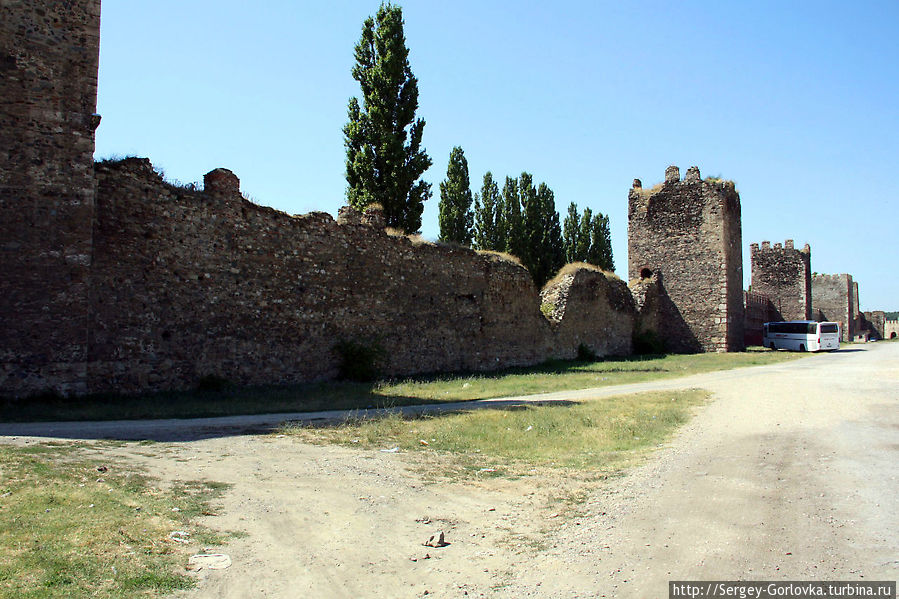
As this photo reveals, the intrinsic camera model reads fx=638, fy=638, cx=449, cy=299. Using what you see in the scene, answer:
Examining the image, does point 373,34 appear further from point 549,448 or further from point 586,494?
point 586,494

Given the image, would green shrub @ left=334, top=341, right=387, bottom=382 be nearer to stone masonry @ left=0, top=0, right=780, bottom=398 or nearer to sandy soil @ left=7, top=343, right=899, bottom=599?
stone masonry @ left=0, top=0, right=780, bottom=398

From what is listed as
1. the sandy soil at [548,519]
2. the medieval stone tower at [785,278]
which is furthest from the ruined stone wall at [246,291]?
the medieval stone tower at [785,278]

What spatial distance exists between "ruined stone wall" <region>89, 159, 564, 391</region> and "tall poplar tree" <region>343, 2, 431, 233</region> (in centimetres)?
743

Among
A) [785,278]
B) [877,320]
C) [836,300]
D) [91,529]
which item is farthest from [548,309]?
[877,320]

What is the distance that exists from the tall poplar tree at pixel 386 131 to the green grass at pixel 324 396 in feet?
32.3

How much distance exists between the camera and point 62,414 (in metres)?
10.1

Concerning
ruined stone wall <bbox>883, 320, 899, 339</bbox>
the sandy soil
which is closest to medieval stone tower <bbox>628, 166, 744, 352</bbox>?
the sandy soil

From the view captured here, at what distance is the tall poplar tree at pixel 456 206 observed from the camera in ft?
129

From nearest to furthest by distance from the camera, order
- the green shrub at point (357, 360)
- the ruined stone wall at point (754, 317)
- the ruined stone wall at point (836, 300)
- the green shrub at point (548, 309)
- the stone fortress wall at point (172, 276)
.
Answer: the stone fortress wall at point (172, 276)
the green shrub at point (357, 360)
the green shrub at point (548, 309)
the ruined stone wall at point (754, 317)
the ruined stone wall at point (836, 300)

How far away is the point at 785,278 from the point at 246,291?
152ft

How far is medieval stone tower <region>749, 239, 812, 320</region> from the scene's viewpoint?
4850 cm

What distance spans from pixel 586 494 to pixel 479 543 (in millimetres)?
1667

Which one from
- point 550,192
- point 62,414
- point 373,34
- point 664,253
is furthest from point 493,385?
point 550,192

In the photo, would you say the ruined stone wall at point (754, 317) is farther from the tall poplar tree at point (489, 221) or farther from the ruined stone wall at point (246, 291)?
the ruined stone wall at point (246, 291)
